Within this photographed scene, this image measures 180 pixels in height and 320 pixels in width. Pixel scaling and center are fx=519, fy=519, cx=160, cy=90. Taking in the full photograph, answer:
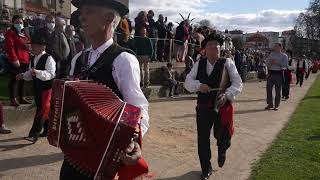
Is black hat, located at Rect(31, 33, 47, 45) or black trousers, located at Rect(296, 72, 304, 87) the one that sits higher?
black hat, located at Rect(31, 33, 47, 45)

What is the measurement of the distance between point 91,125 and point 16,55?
26.9ft

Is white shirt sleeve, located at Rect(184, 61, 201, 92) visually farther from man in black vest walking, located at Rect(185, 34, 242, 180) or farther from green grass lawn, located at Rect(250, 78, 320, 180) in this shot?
green grass lawn, located at Rect(250, 78, 320, 180)

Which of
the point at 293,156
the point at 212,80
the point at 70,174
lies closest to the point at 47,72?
the point at 212,80

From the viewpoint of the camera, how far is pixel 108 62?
331cm

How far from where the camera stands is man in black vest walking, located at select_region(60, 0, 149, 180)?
3293 millimetres

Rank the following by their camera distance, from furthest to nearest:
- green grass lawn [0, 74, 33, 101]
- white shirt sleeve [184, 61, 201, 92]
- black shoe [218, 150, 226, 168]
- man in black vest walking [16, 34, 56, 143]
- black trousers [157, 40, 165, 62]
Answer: black trousers [157, 40, 165, 62] → green grass lawn [0, 74, 33, 101] → man in black vest walking [16, 34, 56, 143] → black shoe [218, 150, 226, 168] → white shirt sleeve [184, 61, 201, 92]

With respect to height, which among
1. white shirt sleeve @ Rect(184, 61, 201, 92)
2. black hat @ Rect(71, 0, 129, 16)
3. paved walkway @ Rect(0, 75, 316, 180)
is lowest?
paved walkway @ Rect(0, 75, 316, 180)

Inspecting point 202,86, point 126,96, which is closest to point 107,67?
point 126,96

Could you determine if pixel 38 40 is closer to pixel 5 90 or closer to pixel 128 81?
pixel 5 90

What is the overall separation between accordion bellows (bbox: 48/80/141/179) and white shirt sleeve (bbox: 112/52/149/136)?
0.21 meters

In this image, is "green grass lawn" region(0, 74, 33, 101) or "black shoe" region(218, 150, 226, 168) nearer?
"black shoe" region(218, 150, 226, 168)

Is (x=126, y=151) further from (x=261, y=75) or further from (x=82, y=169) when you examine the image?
(x=261, y=75)

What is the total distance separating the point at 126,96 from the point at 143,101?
0.38 feet

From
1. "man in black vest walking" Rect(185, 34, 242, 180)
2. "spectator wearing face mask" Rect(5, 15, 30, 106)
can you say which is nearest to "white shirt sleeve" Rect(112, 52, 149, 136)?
"man in black vest walking" Rect(185, 34, 242, 180)
